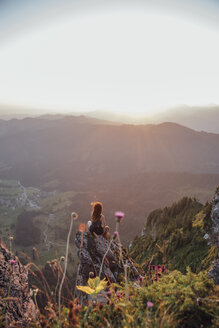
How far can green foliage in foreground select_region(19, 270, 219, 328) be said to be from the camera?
3.06m

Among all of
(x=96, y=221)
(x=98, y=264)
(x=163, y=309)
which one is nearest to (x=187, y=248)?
(x=98, y=264)

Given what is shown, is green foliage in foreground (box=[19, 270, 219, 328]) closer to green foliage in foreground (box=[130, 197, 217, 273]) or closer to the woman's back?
green foliage in foreground (box=[130, 197, 217, 273])

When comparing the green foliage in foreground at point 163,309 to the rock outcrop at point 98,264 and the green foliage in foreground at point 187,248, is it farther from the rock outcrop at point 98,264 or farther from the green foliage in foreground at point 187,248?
the green foliage in foreground at point 187,248

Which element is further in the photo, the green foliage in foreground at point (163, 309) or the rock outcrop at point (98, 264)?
the rock outcrop at point (98, 264)

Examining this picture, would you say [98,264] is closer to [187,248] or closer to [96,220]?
[96,220]

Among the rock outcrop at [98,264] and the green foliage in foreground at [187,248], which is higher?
the rock outcrop at [98,264]

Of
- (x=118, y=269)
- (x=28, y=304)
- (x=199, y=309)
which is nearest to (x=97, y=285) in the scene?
(x=199, y=309)

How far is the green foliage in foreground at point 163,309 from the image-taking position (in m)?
3.06

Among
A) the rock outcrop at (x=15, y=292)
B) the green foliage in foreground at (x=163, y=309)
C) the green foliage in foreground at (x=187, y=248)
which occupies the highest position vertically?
the green foliage in foreground at (x=163, y=309)

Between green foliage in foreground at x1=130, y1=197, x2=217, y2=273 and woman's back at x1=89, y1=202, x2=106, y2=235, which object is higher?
woman's back at x1=89, y1=202, x2=106, y2=235

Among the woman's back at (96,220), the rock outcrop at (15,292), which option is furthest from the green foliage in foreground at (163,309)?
the woman's back at (96,220)

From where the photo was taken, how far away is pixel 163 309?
335 centimetres

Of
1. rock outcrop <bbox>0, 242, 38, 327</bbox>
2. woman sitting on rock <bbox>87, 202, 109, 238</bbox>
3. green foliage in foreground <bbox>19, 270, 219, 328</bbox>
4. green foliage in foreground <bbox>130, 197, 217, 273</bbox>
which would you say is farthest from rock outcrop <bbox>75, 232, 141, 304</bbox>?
green foliage in foreground <bbox>19, 270, 219, 328</bbox>

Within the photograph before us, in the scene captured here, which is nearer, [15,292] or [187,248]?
[15,292]
